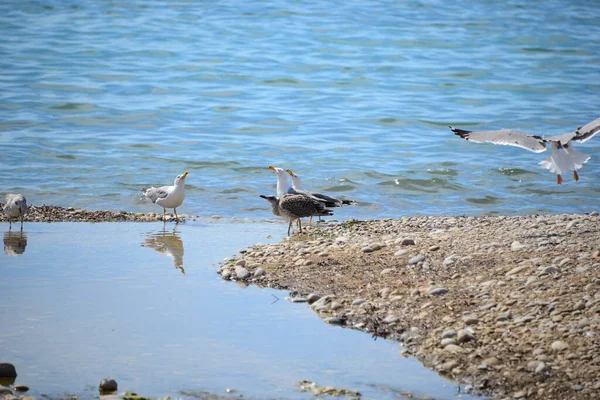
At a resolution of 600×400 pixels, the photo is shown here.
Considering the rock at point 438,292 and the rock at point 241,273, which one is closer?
the rock at point 438,292

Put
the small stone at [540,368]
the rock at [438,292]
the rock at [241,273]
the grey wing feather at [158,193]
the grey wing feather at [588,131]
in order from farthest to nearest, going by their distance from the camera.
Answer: the grey wing feather at [158,193], the grey wing feather at [588,131], the rock at [241,273], the rock at [438,292], the small stone at [540,368]

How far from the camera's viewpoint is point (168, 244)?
34.9ft

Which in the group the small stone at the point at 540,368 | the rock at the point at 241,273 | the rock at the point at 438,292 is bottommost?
the small stone at the point at 540,368

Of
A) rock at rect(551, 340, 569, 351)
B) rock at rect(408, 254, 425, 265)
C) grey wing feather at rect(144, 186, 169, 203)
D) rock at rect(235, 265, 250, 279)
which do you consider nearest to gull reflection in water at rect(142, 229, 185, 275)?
rock at rect(235, 265, 250, 279)

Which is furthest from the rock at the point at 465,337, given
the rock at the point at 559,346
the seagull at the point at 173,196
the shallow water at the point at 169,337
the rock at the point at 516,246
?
the seagull at the point at 173,196

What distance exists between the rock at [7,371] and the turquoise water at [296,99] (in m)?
7.53

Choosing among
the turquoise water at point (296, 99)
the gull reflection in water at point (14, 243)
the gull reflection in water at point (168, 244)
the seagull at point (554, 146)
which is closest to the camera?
the gull reflection in water at point (168, 244)

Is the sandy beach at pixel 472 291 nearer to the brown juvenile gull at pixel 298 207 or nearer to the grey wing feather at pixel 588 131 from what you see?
the brown juvenile gull at pixel 298 207

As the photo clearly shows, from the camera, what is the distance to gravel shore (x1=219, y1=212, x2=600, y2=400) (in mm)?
6043

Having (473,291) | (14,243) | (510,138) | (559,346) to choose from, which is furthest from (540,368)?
(14,243)

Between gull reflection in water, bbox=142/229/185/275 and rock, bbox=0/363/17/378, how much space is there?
10.2ft

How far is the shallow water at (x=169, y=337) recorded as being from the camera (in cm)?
612

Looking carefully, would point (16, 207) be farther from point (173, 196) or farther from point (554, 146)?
point (554, 146)

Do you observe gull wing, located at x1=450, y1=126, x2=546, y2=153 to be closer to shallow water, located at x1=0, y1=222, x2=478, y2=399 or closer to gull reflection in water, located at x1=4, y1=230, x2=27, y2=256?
shallow water, located at x1=0, y1=222, x2=478, y2=399
